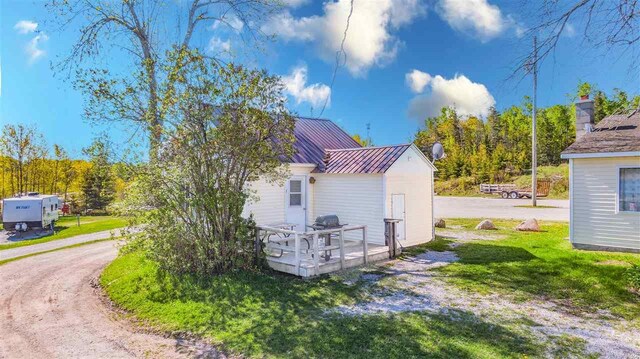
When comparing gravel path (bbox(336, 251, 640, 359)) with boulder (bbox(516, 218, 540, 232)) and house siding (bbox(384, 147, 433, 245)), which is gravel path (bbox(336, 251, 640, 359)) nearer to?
house siding (bbox(384, 147, 433, 245))

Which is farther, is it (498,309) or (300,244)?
(300,244)

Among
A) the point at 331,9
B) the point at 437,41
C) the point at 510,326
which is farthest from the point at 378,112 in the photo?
the point at 510,326

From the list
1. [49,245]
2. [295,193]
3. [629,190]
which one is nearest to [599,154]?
[629,190]

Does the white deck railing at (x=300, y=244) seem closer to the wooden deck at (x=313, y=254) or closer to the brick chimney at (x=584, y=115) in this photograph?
the wooden deck at (x=313, y=254)

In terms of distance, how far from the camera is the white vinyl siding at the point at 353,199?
10.9 m

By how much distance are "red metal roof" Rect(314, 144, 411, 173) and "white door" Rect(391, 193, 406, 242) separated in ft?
3.29

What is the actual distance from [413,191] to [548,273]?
14.4 ft

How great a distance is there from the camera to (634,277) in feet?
23.2

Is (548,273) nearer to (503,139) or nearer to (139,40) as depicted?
(139,40)

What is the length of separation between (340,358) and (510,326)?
2.61 metres

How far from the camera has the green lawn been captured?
4859 millimetres

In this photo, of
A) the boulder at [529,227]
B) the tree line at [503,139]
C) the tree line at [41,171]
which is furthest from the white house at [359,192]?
the tree line at [503,139]

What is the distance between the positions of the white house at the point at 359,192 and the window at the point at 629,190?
16.3 feet

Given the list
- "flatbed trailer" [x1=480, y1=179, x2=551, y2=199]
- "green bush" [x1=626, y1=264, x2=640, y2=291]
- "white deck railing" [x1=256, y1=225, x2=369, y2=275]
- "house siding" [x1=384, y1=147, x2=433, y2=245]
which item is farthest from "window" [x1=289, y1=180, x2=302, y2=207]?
"flatbed trailer" [x1=480, y1=179, x2=551, y2=199]
